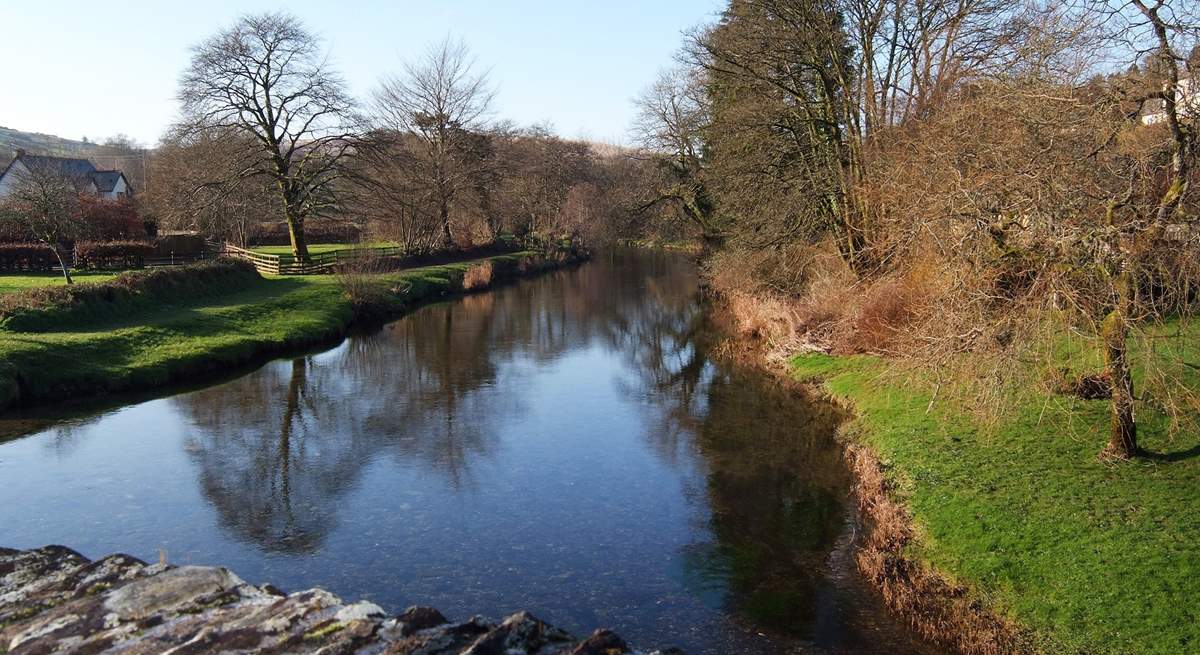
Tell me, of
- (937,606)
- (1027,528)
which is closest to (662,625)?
(937,606)

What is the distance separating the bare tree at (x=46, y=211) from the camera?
30578 mm

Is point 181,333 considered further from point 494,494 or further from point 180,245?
point 180,245

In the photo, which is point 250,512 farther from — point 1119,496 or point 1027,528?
point 1119,496

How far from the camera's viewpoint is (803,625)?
8992mm

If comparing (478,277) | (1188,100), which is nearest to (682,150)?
(478,277)

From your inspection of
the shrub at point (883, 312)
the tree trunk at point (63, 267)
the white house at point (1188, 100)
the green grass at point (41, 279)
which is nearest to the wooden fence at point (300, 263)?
the green grass at point (41, 279)

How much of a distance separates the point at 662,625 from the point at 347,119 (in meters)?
34.8

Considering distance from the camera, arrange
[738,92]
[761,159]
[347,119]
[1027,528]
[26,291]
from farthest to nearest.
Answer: [347,119]
[738,92]
[761,159]
[26,291]
[1027,528]

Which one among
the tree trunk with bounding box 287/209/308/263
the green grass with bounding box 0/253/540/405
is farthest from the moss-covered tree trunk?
the green grass with bounding box 0/253/540/405

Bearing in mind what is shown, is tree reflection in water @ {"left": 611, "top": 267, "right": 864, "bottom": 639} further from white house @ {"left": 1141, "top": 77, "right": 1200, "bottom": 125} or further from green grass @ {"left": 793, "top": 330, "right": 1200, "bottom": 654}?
white house @ {"left": 1141, "top": 77, "right": 1200, "bottom": 125}

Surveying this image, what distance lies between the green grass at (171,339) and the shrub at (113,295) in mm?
299

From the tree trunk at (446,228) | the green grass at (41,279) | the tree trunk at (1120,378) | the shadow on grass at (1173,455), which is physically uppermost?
the tree trunk at (446,228)

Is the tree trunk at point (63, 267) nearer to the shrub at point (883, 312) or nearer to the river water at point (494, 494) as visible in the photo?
the river water at point (494, 494)

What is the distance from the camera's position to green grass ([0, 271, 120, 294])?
29.2 meters
